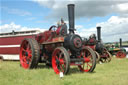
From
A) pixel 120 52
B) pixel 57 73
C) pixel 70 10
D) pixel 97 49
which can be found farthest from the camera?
pixel 120 52

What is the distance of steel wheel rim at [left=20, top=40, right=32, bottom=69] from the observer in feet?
27.1

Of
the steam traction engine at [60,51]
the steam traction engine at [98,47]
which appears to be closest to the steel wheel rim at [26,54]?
the steam traction engine at [60,51]

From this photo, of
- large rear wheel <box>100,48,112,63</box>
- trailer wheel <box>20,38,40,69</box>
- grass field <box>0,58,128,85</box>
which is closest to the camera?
grass field <box>0,58,128,85</box>

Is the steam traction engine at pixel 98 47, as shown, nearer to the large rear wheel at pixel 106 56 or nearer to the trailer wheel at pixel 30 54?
the large rear wheel at pixel 106 56

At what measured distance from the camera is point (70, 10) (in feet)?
24.1

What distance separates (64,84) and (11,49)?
35.3ft

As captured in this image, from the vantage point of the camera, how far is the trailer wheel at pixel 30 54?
303 inches

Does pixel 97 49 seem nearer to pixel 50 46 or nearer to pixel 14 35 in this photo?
pixel 50 46

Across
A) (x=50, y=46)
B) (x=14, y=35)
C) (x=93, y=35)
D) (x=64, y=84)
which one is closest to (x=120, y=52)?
(x=93, y=35)

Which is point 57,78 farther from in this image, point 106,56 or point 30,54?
point 106,56

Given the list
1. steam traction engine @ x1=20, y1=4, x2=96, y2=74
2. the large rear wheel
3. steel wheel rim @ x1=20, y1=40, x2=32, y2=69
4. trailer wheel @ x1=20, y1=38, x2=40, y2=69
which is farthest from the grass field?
the large rear wheel

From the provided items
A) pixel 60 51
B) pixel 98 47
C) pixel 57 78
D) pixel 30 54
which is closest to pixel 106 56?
pixel 98 47

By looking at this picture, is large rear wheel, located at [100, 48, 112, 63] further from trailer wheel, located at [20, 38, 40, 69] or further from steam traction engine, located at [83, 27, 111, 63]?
trailer wheel, located at [20, 38, 40, 69]

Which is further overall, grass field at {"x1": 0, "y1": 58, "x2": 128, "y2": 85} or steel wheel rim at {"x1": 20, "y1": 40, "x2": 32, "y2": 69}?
steel wheel rim at {"x1": 20, "y1": 40, "x2": 32, "y2": 69}
